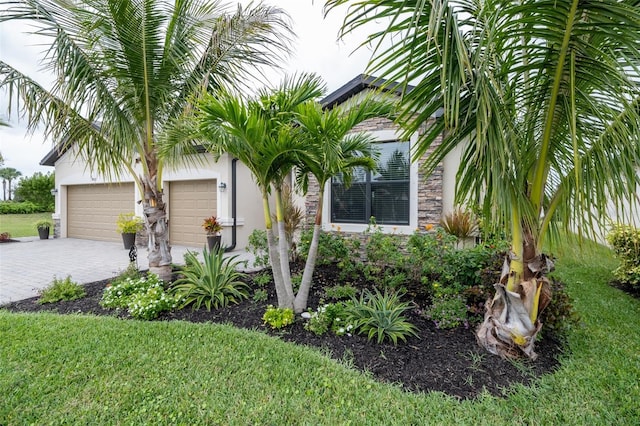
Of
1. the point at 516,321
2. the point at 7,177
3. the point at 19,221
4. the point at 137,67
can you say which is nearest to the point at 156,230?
the point at 137,67

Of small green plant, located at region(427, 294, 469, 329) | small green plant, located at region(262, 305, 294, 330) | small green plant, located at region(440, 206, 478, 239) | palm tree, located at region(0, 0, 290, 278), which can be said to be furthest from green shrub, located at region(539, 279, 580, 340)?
palm tree, located at region(0, 0, 290, 278)

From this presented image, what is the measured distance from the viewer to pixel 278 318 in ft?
12.5

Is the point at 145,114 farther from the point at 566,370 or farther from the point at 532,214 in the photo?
the point at 566,370

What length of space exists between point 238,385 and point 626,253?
6.57 meters

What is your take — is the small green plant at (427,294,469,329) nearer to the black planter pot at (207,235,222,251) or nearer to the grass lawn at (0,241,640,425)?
the grass lawn at (0,241,640,425)

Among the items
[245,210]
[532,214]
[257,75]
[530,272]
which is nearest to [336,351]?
[530,272]

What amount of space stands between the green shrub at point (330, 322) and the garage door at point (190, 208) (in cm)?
726

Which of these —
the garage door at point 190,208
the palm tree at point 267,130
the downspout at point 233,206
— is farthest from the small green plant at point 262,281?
the garage door at point 190,208

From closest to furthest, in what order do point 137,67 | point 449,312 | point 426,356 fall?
point 426,356 < point 449,312 < point 137,67

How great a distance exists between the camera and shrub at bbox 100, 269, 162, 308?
461 cm

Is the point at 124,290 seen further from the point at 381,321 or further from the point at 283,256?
the point at 381,321

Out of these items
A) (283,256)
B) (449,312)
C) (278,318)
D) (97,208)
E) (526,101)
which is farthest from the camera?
(97,208)

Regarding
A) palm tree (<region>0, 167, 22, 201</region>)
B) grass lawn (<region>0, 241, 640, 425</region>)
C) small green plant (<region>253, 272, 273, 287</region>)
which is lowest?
grass lawn (<region>0, 241, 640, 425</region>)

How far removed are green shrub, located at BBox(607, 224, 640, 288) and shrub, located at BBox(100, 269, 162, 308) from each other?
765cm
